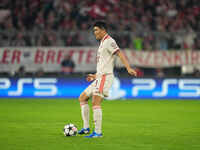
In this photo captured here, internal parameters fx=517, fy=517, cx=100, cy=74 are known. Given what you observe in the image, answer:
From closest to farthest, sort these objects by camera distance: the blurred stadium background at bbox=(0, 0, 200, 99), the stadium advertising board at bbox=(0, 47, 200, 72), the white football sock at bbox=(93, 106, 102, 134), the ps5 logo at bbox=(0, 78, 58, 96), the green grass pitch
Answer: the green grass pitch → the white football sock at bbox=(93, 106, 102, 134) → the ps5 logo at bbox=(0, 78, 58, 96) → the blurred stadium background at bbox=(0, 0, 200, 99) → the stadium advertising board at bbox=(0, 47, 200, 72)

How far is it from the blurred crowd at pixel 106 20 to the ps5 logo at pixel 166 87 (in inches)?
55.8

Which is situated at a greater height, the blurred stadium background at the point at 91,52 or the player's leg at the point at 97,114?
the blurred stadium background at the point at 91,52

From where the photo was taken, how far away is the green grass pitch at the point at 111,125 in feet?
29.3

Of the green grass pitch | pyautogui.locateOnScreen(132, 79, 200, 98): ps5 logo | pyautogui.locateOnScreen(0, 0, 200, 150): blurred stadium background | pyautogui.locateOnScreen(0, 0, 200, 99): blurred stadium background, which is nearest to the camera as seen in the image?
the green grass pitch

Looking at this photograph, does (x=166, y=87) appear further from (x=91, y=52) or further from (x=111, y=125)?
(x=111, y=125)

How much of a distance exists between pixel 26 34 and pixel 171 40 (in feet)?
19.6

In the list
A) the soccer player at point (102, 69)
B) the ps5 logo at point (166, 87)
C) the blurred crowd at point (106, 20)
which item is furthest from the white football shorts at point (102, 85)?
the ps5 logo at point (166, 87)

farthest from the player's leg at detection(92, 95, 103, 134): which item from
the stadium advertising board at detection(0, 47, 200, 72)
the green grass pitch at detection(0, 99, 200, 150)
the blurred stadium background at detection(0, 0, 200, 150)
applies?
the stadium advertising board at detection(0, 47, 200, 72)

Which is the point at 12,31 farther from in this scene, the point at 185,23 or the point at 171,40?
the point at 185,23

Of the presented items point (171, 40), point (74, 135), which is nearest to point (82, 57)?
point (171, 40)

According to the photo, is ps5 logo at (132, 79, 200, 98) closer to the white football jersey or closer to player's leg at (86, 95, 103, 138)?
the white football jersey

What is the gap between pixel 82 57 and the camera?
21.5 meters

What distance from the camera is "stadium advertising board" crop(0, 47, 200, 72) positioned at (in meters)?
21.2

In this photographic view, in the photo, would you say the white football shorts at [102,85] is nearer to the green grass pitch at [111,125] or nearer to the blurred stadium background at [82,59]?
the green grass pitch at [111,125]
